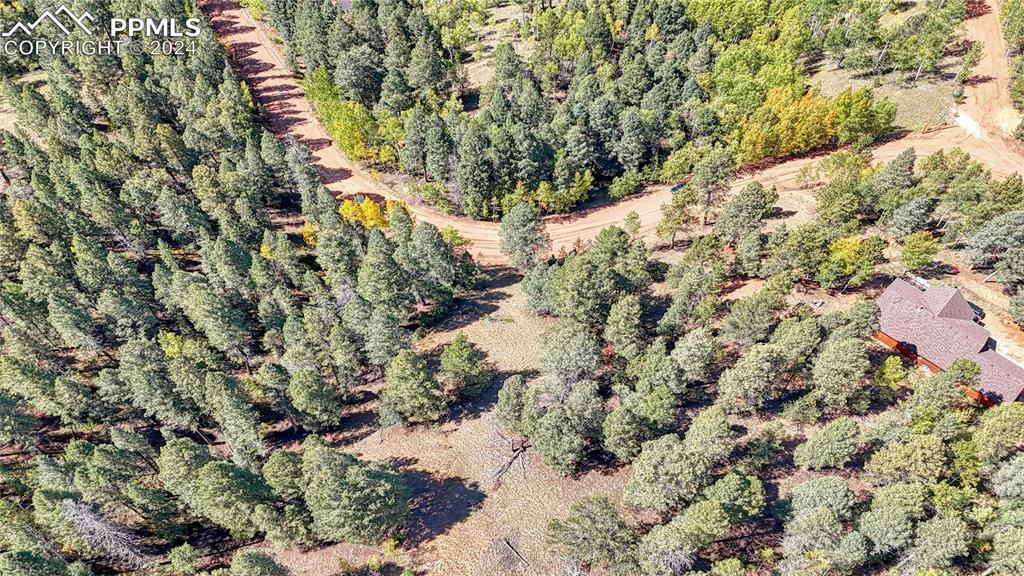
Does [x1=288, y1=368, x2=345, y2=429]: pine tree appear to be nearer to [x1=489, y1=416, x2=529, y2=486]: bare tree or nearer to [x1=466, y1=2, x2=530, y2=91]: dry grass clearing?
[x1=489, y1=416, x2=529, y2=486]: bare tree

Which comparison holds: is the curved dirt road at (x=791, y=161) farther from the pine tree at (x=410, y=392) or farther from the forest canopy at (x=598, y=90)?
the pine tree at (x=410, y=392)

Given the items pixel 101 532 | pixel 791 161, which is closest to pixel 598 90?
pixel 791 161

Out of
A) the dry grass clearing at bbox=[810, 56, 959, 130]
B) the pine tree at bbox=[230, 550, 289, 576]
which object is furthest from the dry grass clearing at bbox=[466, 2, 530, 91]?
the pine tree at bbox=[230, 550, 289, 576]

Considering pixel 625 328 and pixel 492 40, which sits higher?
pixel 492 40

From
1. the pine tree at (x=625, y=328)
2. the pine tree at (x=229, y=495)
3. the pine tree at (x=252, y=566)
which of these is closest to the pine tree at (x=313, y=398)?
the pine tree at (x=229, y=495)

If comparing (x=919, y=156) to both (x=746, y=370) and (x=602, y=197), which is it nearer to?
(x=602, y=197)

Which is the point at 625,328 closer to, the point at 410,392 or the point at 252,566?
the point at 410,392

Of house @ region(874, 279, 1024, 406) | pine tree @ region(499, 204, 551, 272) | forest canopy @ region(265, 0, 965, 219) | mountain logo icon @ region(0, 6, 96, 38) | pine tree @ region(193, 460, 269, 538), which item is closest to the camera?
pine tree @ region(193, 460, 269, 538)
